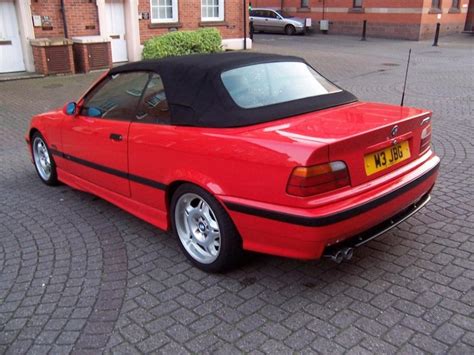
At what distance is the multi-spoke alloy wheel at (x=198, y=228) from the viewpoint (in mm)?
3504

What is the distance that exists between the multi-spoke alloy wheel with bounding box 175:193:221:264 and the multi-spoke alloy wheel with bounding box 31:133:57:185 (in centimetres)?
233

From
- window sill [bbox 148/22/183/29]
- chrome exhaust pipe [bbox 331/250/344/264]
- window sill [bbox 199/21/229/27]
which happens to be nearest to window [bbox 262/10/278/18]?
window sill [bbox 199/21/229/27]

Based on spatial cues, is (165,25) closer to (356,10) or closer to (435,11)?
(356,10)

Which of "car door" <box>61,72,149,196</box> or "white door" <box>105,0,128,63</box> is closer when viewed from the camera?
"car door" <box>61,72,149,196</box>

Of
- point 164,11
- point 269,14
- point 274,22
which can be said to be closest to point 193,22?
point 164,11

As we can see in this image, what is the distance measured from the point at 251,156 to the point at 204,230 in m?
0.82

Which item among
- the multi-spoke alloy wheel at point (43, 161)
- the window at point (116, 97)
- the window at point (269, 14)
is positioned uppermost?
the window at point (269, 14)

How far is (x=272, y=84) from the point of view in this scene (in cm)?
388

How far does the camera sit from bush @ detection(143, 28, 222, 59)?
14.5 metres

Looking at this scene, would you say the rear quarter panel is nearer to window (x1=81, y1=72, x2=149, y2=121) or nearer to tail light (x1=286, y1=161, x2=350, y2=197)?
tail light (x1=286, y1=161, x2=350, y2=197)

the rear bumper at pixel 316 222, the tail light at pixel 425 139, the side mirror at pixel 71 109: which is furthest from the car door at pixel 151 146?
the tail light at pixel 425 139

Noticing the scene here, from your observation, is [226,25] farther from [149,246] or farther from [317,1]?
[149,246]

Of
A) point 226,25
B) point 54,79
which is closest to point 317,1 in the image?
point 226,25

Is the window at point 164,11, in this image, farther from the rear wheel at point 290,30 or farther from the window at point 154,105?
the rear wheel at point 290,30
